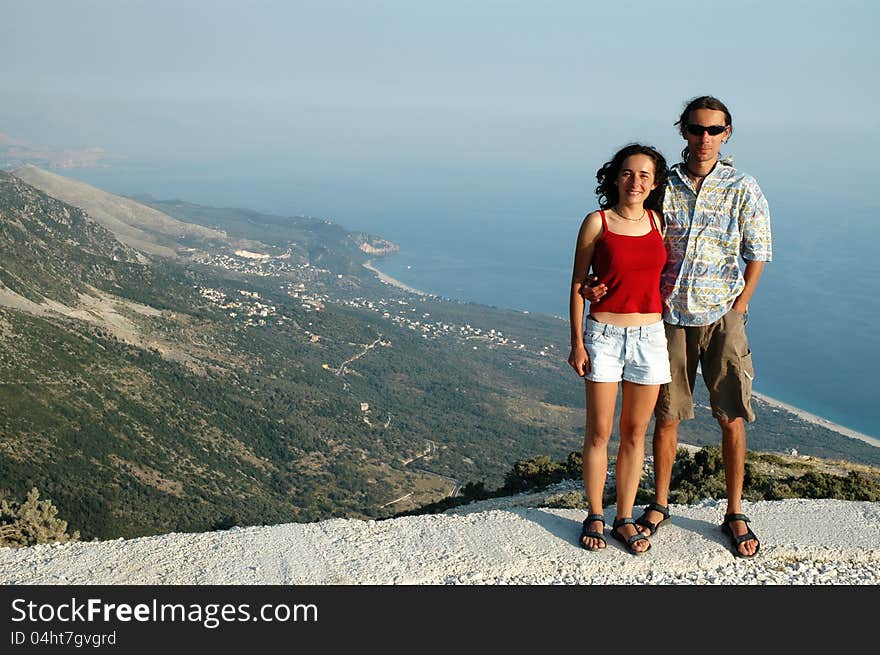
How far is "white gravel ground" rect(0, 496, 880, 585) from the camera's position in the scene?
5.42 meters

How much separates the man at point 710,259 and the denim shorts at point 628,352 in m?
0.21

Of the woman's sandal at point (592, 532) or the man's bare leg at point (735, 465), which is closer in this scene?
the man's bare leg at point (735, 465)

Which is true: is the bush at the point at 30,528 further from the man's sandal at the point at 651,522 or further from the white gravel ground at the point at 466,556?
the man's sandal at the point at 651,522

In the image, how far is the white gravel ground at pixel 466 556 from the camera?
5418mm

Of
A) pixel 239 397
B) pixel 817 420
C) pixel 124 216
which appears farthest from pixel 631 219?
pixel 124 216

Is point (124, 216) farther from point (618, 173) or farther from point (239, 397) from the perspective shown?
point (618, 173)

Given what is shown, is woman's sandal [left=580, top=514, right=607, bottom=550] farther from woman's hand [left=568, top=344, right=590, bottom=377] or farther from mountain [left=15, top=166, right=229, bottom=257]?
mountain [left=15, top=166, right=229, bottom=257]

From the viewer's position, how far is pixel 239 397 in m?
63.0

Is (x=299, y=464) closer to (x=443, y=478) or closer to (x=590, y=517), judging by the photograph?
(x=443, y=478)

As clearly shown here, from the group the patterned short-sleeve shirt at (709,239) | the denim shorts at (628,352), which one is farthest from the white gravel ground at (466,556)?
the patterned short-sleeve shirt at (709,239)

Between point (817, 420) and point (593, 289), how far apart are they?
93.7m
